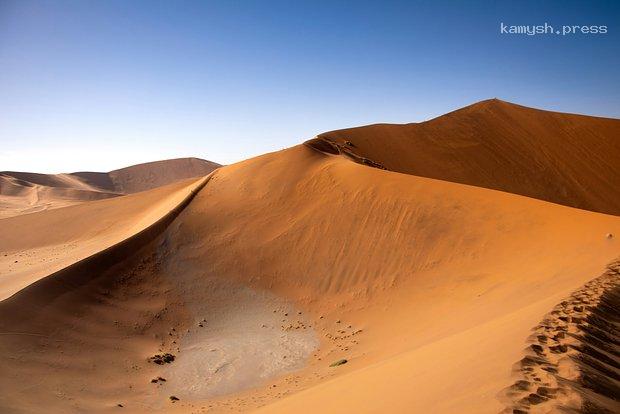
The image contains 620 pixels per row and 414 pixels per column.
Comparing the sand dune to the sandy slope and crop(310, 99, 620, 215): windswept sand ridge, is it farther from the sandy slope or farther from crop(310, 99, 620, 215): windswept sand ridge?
crop(310, 99, 620, 215): windswept sand ridge

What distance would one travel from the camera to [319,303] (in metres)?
10.1

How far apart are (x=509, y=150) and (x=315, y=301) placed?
18776 mm

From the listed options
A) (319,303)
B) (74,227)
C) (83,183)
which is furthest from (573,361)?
(83,183)

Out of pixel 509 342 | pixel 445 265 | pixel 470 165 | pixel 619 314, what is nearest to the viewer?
pixel 509 342

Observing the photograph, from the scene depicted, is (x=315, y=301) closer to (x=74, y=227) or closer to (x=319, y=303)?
(x=319, y=303)

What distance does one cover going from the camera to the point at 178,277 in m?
10.9

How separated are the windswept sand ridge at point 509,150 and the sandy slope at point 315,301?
24.1ft

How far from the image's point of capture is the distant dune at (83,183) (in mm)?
46031

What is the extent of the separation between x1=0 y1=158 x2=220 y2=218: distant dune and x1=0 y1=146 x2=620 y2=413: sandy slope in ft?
121

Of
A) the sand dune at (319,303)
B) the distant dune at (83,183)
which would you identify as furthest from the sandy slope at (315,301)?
the distant dune at (83,183)

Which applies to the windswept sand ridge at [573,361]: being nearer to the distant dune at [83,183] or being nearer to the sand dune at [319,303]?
the sand dune at [319,303]

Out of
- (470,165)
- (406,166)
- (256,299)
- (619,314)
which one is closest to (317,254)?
(256,299)

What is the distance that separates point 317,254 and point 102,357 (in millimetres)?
5664

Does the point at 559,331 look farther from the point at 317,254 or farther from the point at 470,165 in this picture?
the point at 470,165
